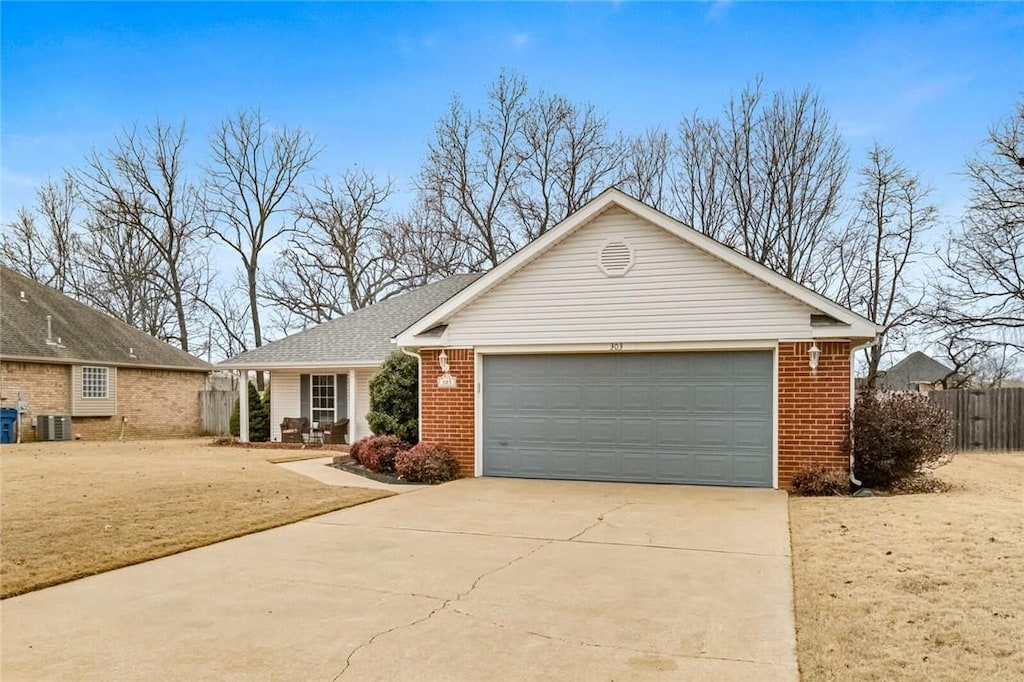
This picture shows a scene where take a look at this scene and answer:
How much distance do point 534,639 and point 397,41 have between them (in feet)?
53.7

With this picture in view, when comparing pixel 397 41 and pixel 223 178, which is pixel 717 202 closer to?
pixel 397 41

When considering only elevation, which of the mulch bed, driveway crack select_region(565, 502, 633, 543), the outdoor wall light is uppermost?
the outdoor wall light

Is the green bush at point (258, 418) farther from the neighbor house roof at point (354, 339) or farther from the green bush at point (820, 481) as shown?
the green bush at point (820, 481)

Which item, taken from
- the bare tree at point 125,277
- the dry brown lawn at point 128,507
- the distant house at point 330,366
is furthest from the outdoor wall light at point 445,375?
the bare tree at point 125,277

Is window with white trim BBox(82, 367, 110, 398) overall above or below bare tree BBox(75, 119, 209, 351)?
below

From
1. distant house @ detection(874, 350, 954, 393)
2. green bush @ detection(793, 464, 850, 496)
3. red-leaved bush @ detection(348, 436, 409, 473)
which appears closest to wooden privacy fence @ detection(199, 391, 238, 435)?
red-leaved bush @ detection(348, 436, 409, 473)

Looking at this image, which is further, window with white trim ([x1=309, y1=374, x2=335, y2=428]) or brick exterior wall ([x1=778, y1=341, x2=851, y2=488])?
window with white trim ([x1=309, y1=374, x2=335, y2=428])

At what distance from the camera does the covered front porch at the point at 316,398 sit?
19922 mm

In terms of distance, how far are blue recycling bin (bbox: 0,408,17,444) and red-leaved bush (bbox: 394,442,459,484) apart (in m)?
15.6

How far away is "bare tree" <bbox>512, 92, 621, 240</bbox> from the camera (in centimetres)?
3023

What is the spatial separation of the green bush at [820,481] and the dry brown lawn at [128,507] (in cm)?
637

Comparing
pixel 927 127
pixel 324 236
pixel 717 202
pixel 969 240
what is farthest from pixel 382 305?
pixel 969 240

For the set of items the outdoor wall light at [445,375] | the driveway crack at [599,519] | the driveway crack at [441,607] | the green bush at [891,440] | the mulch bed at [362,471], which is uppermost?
the outdoor wall light at [445,375]

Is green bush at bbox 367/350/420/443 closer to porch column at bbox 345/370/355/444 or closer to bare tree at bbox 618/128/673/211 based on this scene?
porch column at bbox 345/370/355/444
